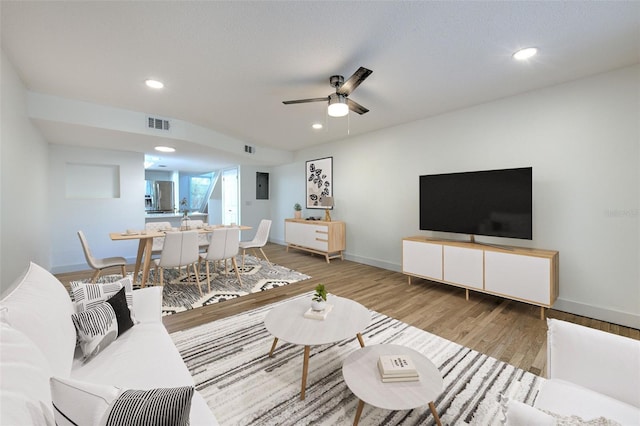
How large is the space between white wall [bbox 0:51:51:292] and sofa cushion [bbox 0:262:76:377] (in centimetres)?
139

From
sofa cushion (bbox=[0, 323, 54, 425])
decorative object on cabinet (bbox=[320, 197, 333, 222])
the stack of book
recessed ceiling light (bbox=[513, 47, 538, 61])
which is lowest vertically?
the stack of book

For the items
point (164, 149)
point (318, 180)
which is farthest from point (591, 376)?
point (164, 149)

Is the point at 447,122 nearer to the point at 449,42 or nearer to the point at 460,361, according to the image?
the point at 449,42

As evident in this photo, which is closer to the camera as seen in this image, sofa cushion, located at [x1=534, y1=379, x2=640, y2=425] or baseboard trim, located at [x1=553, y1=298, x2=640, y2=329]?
sofa cushion, located at [x1=534, y1=379, x2=640, y2=425]

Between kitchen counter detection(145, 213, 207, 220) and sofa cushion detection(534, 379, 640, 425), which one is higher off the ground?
kitchen counter detection(145, 213, 207, 220)

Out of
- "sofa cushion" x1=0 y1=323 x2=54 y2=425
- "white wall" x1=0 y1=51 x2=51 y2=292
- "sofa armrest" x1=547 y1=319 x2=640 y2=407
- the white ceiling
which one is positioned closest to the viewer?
"sofa cushion" x1=0 y1=323 x2=54 y2=425

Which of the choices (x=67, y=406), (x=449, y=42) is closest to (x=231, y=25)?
(x=449, y=42)

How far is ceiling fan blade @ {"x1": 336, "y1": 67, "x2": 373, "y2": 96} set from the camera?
7.03 ft

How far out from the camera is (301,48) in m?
2.18

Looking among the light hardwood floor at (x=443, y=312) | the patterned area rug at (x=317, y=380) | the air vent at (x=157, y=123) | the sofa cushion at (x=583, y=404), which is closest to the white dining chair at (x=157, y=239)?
the light hardwood floor at (x=443, y=312)

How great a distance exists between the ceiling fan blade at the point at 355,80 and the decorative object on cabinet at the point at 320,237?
2.93 m

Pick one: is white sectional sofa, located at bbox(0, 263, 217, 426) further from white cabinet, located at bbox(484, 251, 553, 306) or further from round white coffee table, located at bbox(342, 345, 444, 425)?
white cabinet, located at bbox(484, 251, 553, 306)

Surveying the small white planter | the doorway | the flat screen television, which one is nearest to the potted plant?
the small white planter

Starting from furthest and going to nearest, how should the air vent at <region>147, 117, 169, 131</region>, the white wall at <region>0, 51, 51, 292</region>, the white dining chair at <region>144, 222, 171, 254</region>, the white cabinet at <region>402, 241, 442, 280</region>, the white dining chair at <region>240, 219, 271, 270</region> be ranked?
the white dining chair at <region>240, 219, 271, 270</region>, the white dining chair at <region>144, 222, 171, 254</region>, the air vent at <region>147, 117, 169, 131</region>, the white cabinet at <region>402, 241, 442, 280</region>, the white wall at <region>0, 51, 51, 292</region>
